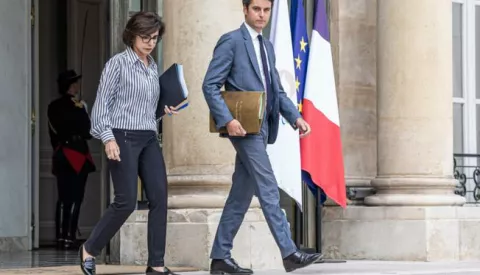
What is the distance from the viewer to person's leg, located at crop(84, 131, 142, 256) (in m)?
9.06

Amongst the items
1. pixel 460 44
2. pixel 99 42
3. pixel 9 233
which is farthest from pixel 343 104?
pixel 99 42

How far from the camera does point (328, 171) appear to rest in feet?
39.5

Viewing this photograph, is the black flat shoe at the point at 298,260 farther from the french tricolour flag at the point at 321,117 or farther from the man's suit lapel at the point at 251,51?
the french tricolour flag at the point at 321,117

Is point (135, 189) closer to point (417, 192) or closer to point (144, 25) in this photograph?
point (144, 25)

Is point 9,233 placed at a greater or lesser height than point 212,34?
lesser

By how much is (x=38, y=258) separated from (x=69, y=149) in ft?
9.15

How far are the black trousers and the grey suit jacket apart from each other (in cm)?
52

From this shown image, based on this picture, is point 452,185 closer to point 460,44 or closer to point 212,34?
point 460,44

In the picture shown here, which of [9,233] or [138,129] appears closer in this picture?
[138,129]

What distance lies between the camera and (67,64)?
16.6 meters

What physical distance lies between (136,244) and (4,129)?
11.6 ft

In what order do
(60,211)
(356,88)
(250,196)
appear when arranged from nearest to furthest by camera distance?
(250,196) < (356,88) < (60,211)

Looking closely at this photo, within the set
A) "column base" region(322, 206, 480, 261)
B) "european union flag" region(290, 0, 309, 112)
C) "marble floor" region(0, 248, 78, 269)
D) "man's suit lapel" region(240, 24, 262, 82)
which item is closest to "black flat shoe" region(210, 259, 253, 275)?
"man's suit lapel" region(240, 24, 262, 82)

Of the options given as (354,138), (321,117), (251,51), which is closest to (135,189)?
(251,51)
